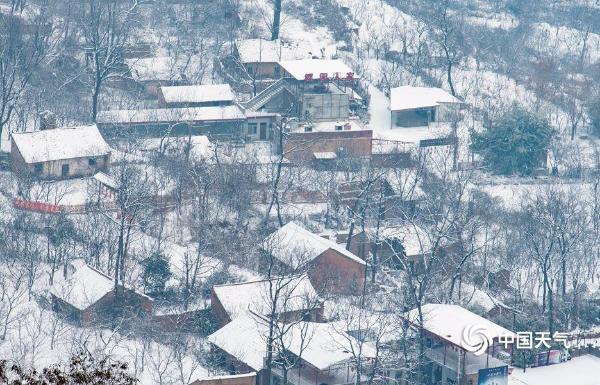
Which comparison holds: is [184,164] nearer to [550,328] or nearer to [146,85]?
[146,85]

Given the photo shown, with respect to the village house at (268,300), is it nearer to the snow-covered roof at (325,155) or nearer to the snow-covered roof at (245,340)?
the snow-covered roof at (245,340)

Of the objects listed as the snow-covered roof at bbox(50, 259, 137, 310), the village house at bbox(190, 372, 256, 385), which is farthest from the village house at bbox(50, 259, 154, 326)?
the village house at bbox(190, 372, 256, 385)

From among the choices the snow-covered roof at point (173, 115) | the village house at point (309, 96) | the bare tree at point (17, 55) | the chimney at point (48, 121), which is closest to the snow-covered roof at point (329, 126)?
the village house at point (309, 96)

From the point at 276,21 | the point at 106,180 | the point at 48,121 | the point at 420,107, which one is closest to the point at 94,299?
the point at 106,180

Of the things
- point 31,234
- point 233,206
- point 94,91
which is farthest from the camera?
point 94,91

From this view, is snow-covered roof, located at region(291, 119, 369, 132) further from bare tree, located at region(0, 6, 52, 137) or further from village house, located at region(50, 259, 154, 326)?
village house, located at region(50, 259, 154, 326)

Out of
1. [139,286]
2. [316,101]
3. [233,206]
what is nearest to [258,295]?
[139,286]

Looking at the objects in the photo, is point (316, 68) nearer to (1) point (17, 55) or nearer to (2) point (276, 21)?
(2) point (276, 21)
